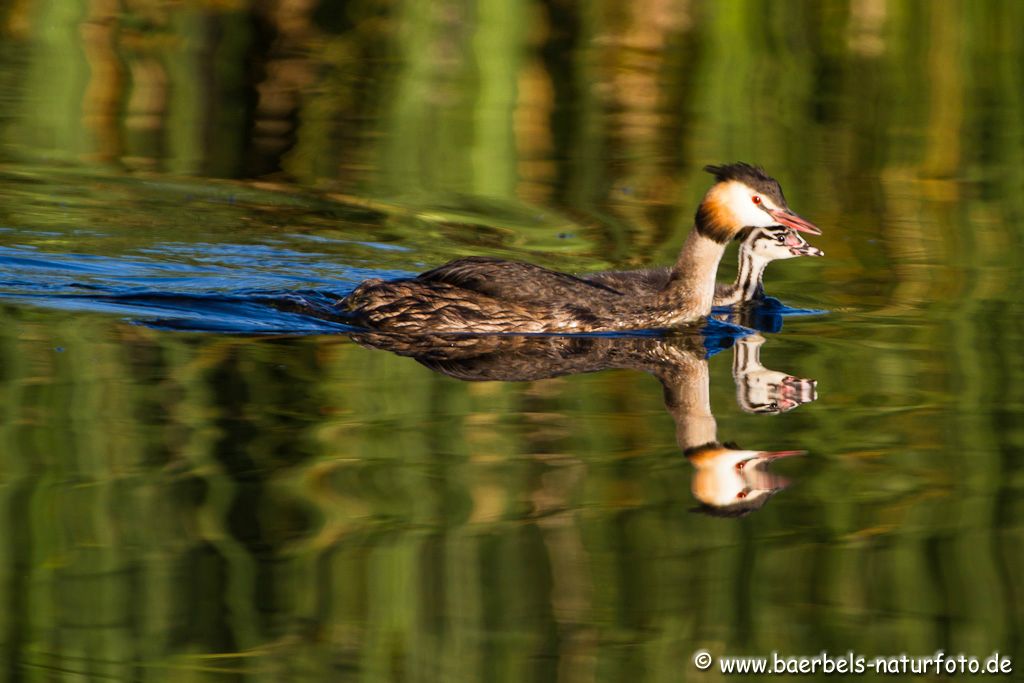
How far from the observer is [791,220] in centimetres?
1002

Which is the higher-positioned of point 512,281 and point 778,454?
point 512,281

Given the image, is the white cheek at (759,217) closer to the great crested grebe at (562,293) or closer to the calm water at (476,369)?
the great crested grebe at (562,293)

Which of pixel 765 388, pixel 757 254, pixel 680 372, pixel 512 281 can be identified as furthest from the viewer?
pixel 757 254

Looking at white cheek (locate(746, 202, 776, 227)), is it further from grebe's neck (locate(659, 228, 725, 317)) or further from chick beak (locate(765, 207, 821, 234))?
grebe's neck (locate(659, 228, 725, 317))

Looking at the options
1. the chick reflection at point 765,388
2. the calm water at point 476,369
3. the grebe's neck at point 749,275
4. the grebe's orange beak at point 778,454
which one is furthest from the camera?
the grebe's neck at point 749,275

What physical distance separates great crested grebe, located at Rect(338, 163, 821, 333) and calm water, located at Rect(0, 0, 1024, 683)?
29cm

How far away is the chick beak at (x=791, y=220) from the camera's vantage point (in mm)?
9969

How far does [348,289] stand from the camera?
35.1ft

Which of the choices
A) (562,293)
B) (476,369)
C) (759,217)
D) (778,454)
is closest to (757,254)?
(759,217)

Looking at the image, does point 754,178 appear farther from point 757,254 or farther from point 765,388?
point 765,388

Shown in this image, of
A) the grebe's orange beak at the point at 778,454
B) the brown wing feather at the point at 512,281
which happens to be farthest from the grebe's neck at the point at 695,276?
the grebe's orange beak at the point at 778,454

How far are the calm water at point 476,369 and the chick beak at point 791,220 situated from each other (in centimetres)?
54

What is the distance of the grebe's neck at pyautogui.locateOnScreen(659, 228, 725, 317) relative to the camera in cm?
1006

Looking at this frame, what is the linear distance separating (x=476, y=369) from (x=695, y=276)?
1.97 meters
